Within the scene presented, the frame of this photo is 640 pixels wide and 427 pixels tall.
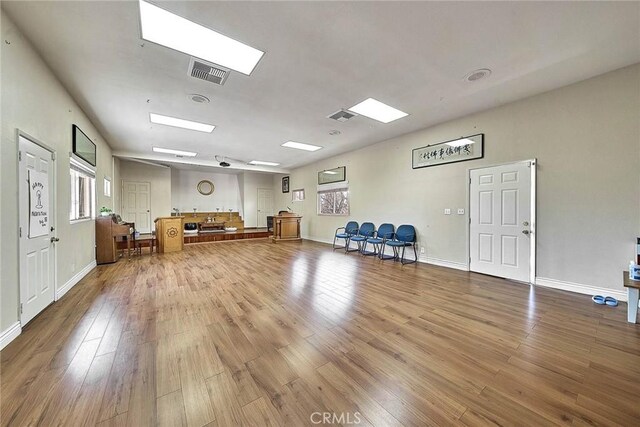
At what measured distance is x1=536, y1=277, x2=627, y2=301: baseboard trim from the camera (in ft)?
10.1

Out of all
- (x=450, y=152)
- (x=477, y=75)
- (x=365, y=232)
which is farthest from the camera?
(x=365, y=232)

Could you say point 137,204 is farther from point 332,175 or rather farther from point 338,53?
point 338,53

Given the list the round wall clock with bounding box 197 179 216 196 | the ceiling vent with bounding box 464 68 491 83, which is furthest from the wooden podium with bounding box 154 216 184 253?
the ceiling vent with bounding box 464 68 491 83

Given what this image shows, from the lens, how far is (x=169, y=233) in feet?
21.8

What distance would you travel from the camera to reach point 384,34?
2.41 metres

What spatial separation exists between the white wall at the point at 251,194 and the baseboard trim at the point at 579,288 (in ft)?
34.7

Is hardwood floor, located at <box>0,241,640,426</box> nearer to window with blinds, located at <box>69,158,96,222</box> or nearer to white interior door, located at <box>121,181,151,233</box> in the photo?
window with blinds, located at <box>69,158,96,222</box>

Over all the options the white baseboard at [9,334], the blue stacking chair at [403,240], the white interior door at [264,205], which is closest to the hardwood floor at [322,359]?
the white baseboard at [9,334]

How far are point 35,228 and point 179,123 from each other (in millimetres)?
3114

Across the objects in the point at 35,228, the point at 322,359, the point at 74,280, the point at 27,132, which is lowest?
the point at 322,359

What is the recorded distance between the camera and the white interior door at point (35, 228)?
7.80ft

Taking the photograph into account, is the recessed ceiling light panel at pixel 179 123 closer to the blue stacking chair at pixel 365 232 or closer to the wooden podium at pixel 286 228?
the wooden podium at pixel 286 228

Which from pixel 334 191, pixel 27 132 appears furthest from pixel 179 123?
A: pixel 334 191

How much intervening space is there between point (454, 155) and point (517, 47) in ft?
7.63
